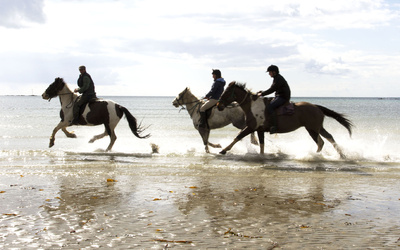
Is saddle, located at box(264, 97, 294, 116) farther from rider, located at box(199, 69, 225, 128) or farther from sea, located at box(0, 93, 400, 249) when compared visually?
rider, located at box(199, 69, 225, 128)

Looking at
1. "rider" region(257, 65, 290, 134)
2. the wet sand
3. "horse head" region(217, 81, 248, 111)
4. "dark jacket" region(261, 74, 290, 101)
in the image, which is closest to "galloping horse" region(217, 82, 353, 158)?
"horse head" region(217, 81, 248, 111)

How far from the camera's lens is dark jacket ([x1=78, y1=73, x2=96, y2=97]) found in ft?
46.4

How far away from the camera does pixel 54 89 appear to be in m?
14.5

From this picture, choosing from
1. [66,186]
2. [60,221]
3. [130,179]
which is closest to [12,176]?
[66,186]

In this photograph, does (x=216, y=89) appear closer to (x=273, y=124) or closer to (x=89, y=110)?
(x=273, y=124)

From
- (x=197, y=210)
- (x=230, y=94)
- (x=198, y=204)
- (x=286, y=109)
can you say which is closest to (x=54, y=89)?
(x=230, y=94)

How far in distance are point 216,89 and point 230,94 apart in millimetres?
844

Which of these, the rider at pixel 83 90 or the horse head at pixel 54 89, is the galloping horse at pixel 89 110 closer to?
the horse head at pixel 54 89

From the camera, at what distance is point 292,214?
6.23 metres

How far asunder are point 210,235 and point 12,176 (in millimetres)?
5506

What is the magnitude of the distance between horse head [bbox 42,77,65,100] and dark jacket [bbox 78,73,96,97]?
0.71 metres

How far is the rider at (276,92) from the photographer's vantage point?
12448 mm

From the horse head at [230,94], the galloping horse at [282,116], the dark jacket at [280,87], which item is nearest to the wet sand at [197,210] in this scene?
the galloping horse at [282,116]

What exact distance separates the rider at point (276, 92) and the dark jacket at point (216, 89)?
1.38m
